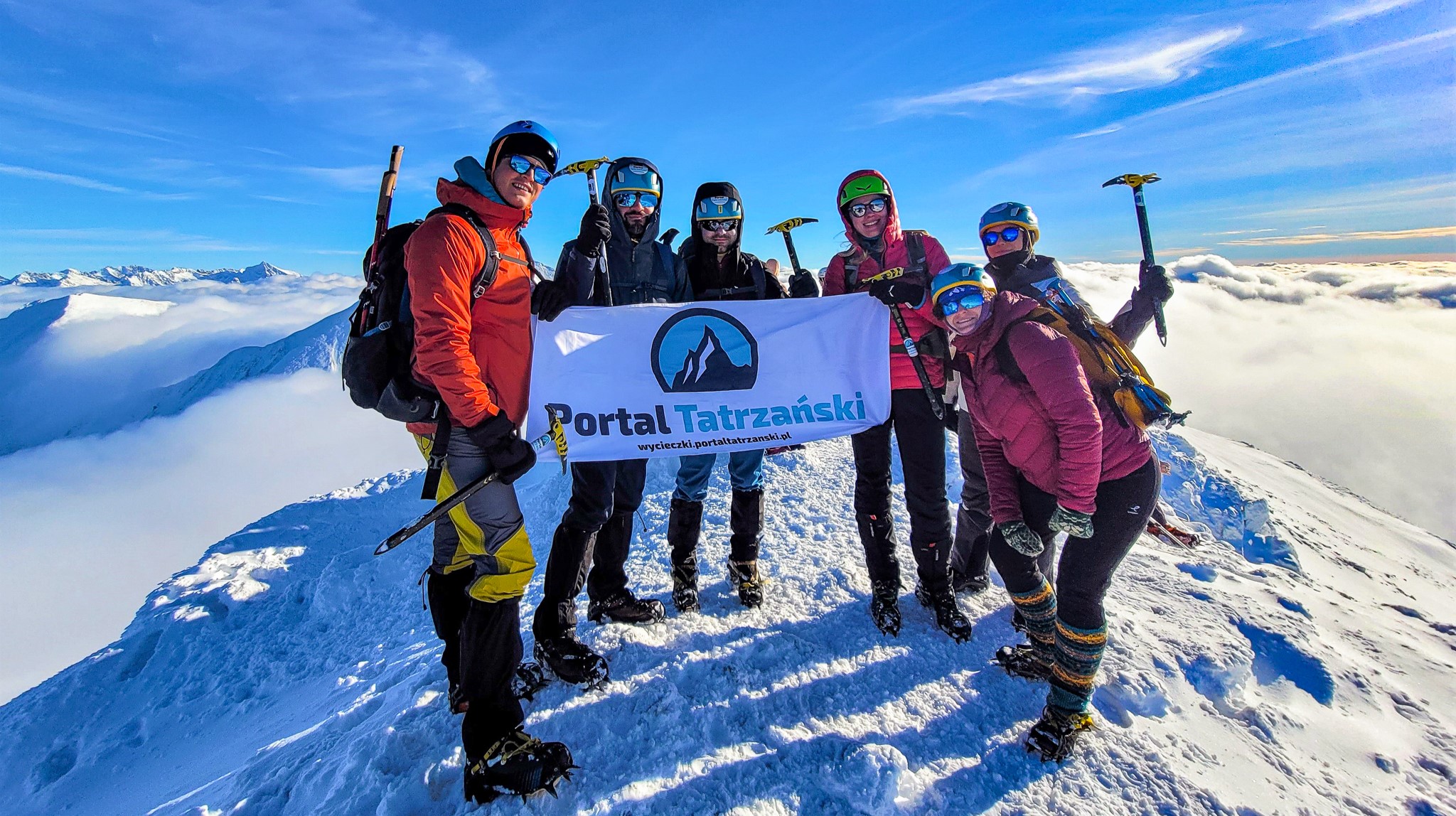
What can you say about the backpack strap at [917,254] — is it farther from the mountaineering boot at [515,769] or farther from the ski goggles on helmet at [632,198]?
the mountaineering boot at [515,769]

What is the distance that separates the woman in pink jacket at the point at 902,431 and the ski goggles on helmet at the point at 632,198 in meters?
1.57

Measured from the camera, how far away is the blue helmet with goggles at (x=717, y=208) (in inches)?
171

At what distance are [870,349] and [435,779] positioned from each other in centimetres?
415

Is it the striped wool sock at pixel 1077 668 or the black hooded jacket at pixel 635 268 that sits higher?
the black hooded jacket at pixel 635 268

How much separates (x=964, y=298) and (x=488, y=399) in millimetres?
2882

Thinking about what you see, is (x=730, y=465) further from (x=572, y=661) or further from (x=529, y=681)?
(x=529, y=681)

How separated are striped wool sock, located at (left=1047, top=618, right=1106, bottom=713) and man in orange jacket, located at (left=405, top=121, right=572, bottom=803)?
289 cm

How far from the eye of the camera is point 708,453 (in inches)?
178

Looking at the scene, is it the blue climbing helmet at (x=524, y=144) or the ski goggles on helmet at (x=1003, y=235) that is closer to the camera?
the blue climbing helmet at (x=524, y=144)

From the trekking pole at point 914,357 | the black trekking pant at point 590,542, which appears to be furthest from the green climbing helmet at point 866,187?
the black trekking pant at point 590,542

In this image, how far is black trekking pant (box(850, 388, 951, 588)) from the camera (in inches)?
171

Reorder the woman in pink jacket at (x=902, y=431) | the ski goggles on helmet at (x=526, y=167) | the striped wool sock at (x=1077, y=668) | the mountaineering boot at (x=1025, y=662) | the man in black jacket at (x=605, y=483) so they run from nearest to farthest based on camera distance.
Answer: the striped wool sock at (x=1077, y=668) < the ski goggles on helmet at (x=526, y=167) < the mountaineering boot at (x=1025, y=662) < the man in black jacket at (x=605, y=483) < the woman in pink jacket at (x=902, y=431)

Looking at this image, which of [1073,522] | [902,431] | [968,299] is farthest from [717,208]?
[1073,522]

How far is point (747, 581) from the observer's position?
15.8ft
